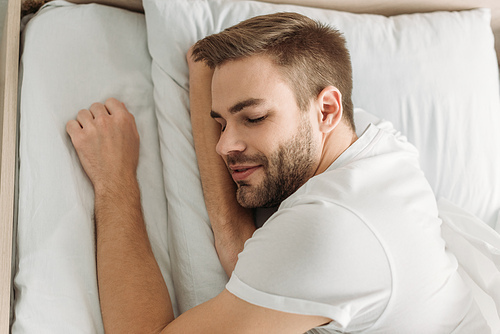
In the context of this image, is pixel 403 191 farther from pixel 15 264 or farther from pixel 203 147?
pixel 15 264

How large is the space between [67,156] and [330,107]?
63cm

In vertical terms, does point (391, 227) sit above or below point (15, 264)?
above

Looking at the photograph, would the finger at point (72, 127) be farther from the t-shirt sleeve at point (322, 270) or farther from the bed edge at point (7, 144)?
the t-shirt sleeve at point (322, 270)

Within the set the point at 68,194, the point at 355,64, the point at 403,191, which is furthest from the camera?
the point at 355,64

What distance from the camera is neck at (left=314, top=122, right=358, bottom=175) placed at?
1.08 meters

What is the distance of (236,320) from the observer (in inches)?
32.1

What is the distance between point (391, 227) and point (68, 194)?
2.32 feet

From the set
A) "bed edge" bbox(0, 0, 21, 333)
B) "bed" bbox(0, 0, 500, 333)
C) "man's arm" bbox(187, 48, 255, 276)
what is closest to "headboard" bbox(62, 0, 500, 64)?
"bed" bbox(0, 0, 500, 333)

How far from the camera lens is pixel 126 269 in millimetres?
1018

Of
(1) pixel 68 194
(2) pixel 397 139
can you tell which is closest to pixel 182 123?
(1) pixel 68 194

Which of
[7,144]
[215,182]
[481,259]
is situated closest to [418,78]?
[481,259]

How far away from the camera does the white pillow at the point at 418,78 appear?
4.12 feet

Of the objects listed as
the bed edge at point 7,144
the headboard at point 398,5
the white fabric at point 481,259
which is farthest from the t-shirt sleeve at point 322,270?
the headboard at point 398,5

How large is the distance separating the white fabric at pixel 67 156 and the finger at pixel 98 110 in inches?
0.9
